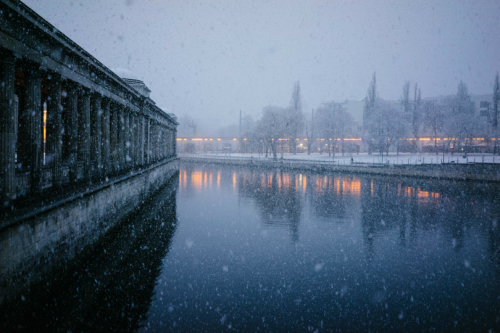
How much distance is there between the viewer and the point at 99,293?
7.47m

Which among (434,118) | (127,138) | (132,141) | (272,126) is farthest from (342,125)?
(127,138)

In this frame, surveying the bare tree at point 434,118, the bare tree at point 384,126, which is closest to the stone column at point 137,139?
the bare tree at point 384,126

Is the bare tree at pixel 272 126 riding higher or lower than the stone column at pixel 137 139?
higher

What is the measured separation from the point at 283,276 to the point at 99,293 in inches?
190

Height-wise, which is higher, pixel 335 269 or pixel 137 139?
pixel 137 139

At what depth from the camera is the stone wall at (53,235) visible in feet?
19.5

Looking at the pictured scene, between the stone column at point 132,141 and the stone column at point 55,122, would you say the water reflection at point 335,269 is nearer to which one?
the stone column at point 55,122

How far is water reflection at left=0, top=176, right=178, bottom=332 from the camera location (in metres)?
6.08

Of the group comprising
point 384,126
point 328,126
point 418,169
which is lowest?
point 418,169

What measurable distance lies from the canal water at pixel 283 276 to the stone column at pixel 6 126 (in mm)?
2656

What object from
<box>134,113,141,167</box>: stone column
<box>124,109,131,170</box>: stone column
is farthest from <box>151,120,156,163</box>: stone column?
<box>124,109,131,170</box>: stone column

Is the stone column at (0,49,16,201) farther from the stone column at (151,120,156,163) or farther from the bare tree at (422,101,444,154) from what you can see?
the bare tree at (422,101,444,154)

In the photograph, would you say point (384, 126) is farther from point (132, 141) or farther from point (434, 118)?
point (132, 141)

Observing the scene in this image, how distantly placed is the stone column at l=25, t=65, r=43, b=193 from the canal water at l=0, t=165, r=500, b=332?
2.96 metres
